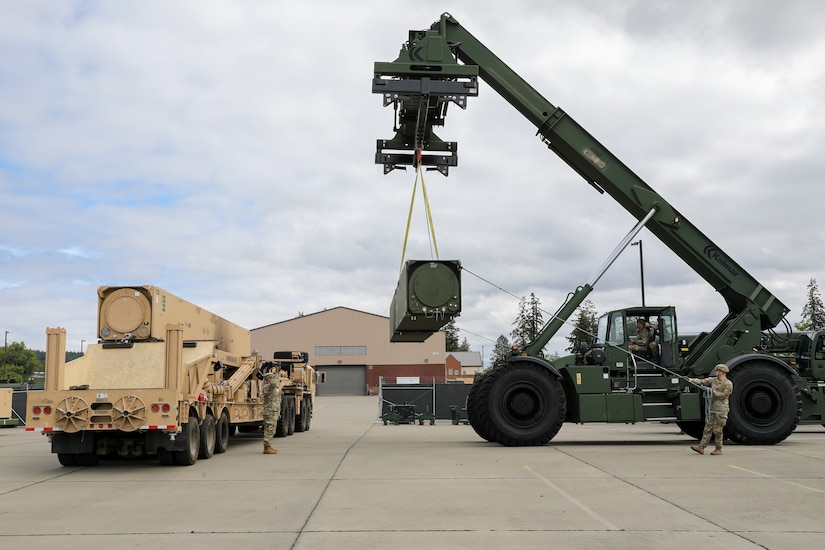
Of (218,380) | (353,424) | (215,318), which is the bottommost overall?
(353,424)

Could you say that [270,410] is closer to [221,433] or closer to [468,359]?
[221,433]

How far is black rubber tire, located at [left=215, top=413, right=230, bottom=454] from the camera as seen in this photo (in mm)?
15828

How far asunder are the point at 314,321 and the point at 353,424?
161 feet

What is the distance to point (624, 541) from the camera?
7184 millimetres

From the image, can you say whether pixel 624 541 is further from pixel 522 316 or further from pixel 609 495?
pixel 522 316

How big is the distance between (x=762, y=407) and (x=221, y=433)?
442 inches

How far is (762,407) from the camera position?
55.4 ft

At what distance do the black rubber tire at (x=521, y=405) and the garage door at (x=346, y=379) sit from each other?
60186mm

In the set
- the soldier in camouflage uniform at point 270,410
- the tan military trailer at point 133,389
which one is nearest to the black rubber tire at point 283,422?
the soldier in camouflage uniform at point 270,410

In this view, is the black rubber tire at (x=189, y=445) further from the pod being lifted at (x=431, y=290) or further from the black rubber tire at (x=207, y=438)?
the pod being lifted at (x=431, y=290)

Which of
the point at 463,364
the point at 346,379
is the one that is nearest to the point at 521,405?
the point at 346,379

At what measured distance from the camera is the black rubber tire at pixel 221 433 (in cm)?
1583

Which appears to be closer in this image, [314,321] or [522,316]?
[314,321]

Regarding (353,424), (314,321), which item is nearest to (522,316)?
(314,321)
